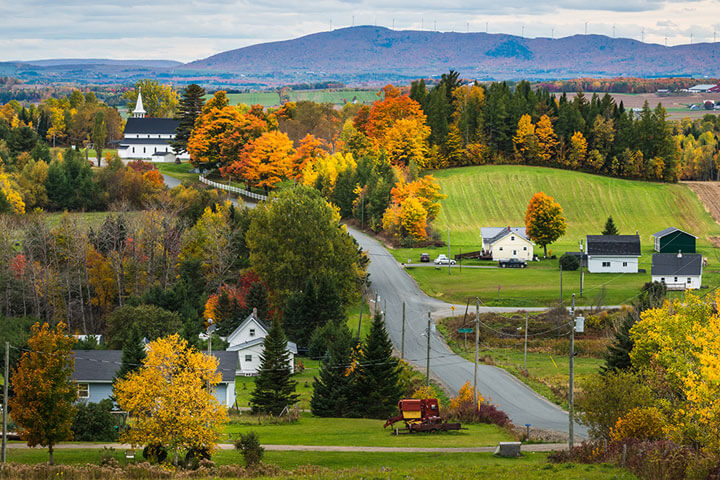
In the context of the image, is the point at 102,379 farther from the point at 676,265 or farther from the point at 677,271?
the point at 676,265

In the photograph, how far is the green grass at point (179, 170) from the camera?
121m

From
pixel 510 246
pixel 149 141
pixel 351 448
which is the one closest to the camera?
pixel 351 448

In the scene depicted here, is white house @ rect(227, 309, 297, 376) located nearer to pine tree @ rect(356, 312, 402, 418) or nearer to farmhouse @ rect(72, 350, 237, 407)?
farmhouse @ rect(72, 350, 237, 407)

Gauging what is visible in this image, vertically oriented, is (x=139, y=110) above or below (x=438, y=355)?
above

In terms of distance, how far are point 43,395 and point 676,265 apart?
6644 cm

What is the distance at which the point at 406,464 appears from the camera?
34344 millimetres

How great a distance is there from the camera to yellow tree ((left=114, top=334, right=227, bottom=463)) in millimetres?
33281

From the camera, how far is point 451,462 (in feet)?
113

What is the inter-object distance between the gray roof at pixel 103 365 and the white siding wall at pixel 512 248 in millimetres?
45292

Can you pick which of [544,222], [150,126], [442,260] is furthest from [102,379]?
[150,126]

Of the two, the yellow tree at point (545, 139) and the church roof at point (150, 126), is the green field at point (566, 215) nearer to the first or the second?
the yellow tree at point (545, 139)

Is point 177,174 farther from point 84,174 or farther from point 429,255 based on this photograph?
point 429,255

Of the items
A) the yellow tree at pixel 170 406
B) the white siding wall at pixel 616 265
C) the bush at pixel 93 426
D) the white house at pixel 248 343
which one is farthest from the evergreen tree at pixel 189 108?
the yellow tree at pixel 170 406

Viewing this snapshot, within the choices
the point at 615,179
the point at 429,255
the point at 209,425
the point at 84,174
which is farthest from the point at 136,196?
the point at 209,425
